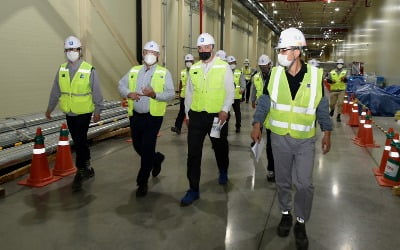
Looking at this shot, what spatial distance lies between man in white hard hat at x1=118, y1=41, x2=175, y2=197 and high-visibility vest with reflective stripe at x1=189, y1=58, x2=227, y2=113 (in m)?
0.41

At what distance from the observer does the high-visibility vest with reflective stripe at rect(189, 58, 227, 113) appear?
4.36 meters

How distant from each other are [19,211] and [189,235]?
2.06m

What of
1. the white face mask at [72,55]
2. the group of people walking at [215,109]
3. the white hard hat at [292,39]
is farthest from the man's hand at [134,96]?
the white hard hat at [292,39]

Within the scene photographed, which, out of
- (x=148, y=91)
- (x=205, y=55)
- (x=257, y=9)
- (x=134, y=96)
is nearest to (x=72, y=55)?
(x=134, y=96)

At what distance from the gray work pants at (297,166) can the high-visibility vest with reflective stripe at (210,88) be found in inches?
42.5

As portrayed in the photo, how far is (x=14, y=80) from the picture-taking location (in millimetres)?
7465

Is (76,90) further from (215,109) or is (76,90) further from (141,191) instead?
(215,109)

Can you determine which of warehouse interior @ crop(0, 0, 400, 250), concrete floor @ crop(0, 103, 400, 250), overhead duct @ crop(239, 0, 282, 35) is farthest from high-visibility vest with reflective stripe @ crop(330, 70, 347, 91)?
overhead duct @ crop(239, 0, 282, 35)

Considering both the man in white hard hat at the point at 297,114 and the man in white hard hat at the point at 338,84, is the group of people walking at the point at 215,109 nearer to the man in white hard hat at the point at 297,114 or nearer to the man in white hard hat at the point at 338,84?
the man in white hard hat at the point at 297,114

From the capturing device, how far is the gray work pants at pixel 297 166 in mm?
3334

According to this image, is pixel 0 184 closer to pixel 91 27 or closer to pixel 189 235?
pixel 189 235

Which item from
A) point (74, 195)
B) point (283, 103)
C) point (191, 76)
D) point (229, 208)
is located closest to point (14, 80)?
point (74, 195)

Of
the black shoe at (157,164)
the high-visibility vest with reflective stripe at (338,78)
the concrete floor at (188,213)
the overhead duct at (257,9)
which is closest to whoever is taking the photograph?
the concrete floor at (188,213)

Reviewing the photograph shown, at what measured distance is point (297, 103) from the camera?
3.31m
